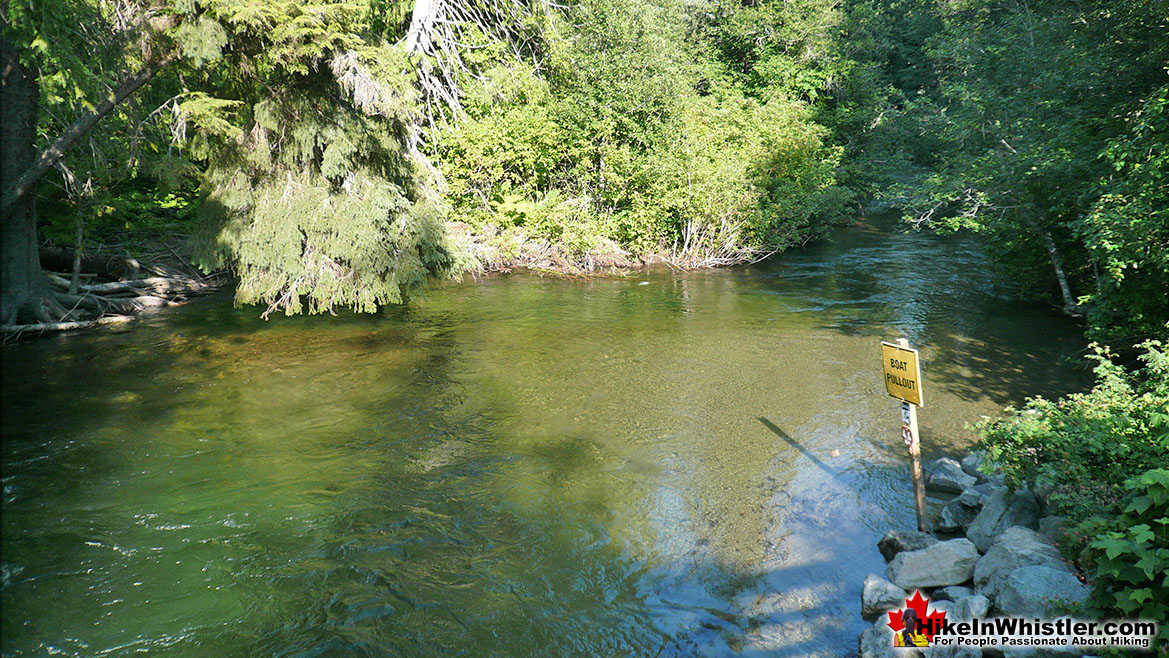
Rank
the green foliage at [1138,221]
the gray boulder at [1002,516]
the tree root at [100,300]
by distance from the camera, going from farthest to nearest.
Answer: the tree root at [100,300] < the green foliage at [1138,221] < the gray boulder at [1002,516]

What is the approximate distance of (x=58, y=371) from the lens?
11500 millimetres

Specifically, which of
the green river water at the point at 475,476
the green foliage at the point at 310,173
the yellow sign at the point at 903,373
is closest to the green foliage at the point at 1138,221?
the green river water at the point at 475,476

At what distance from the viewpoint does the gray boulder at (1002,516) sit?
5.90 m

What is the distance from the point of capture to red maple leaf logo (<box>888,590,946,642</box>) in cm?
477

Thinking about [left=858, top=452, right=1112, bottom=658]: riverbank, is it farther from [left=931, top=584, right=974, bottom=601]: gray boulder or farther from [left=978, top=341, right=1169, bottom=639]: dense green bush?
[left=978, top=341, right=1169, bottom=639]: dense green bush

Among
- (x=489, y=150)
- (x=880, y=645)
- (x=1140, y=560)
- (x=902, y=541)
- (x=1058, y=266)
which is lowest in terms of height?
(x=880, y=645)

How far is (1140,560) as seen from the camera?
4.03 metres

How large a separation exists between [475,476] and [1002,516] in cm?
497

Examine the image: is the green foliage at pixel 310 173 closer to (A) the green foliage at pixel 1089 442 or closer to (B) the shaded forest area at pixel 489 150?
(B) the shaded forest area at pixel 489 150

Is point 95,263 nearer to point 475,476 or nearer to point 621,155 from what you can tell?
point 621,155

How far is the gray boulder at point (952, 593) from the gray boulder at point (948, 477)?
2.09 metres

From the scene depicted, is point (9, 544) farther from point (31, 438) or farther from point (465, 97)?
point (465, 97)

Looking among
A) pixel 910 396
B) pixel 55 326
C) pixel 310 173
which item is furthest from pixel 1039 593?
pixel 55 326

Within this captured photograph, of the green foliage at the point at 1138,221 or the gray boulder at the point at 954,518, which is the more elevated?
the green foliage at the point at 1138,221
